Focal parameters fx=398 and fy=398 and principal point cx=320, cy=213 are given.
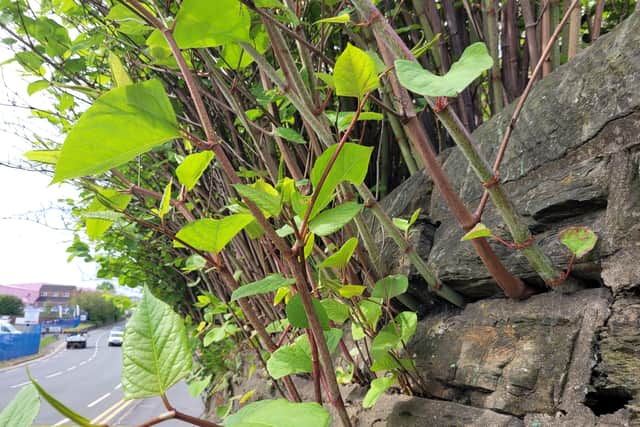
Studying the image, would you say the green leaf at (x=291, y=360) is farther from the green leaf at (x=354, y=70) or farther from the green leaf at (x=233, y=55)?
the green leaf at (x=233, y=55)

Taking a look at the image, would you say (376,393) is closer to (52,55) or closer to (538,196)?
(538,196)

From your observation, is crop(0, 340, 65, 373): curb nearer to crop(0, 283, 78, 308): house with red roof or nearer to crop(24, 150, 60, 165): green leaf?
crop(0, 283, 78, 308): house with red roof

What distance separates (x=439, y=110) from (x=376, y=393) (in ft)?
1.24

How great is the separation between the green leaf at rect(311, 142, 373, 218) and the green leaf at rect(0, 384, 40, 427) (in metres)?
0.24

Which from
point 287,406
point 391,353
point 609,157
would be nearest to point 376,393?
point 391,353

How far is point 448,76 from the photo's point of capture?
0.27 metres

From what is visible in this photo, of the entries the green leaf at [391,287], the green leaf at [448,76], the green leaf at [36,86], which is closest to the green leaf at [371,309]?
the green leaf at [391,287]

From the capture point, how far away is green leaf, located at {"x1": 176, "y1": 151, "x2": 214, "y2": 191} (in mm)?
354

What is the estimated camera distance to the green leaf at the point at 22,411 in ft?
0.83

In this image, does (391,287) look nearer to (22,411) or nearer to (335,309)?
(335,309)

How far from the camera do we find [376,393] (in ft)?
1.75

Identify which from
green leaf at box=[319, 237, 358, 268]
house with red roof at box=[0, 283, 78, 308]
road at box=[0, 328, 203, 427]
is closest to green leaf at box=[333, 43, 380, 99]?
green leaf at box=[319, 237, 358, 268]

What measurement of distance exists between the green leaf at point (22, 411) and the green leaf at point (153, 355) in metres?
0.05

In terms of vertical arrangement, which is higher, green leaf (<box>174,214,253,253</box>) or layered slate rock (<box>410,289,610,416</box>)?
green leaf (<box>174,214,253,253</box>)
